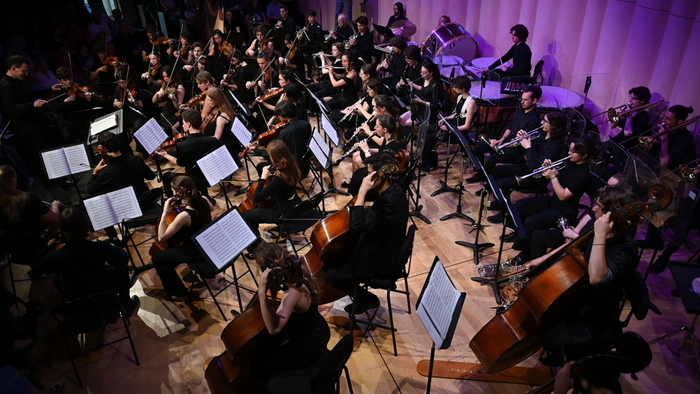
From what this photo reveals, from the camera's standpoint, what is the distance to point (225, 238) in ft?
11.7

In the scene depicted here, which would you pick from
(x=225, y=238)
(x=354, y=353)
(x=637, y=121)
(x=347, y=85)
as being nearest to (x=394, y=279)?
(x=354, y=353)

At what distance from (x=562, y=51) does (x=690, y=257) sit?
12.8ft

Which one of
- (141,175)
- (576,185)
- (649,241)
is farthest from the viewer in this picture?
(141,175)

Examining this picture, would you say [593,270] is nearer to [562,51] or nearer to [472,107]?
[472,107]

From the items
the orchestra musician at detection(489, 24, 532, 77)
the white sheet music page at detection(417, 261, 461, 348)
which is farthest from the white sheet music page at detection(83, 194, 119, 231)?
the orchestra musician at detection(489, 24, 532, 77)

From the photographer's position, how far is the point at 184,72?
8.91 meters

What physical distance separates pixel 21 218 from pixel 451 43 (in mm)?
7156

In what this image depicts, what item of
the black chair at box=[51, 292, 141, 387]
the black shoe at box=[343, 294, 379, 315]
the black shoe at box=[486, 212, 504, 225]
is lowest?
the black shoe at box=[486, 212, 504, 225]

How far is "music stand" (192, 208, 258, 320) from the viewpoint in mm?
3426

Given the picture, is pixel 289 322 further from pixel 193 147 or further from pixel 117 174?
pixel 193 147

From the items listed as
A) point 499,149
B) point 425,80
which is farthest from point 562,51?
point 499,149

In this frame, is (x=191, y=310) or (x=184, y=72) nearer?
(x=191, y=310)

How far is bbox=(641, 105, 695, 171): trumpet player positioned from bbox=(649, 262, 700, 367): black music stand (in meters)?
1.91

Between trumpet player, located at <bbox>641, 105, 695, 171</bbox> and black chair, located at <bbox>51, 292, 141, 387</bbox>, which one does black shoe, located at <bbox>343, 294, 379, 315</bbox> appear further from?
trumpet player, located at <bbox>641, 105, 695, 171</bbox>
